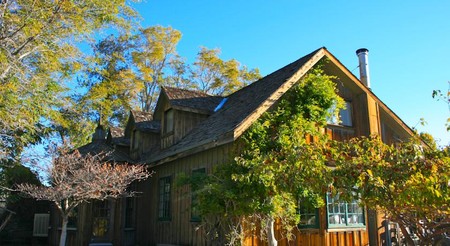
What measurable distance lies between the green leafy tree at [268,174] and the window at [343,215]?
1176 mm

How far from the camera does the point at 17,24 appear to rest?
11.6 meters

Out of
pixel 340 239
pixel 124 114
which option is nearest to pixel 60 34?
pixel 340 239

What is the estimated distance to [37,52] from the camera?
13.0 metres

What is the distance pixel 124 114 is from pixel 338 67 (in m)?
20.2

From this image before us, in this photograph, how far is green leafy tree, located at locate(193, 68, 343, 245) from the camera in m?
8.93

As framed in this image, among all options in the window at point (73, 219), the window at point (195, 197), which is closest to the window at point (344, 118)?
→ the window at point (195, 197)

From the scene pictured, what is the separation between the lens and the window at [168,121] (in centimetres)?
1400

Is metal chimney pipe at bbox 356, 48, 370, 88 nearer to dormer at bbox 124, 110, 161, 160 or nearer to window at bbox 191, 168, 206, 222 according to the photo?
window at bbox 191, 168, 206, 222

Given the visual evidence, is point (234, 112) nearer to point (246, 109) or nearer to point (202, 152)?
point (246, 109)

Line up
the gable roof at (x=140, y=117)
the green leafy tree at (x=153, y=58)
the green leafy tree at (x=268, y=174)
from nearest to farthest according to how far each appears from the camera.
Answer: the green leafy tree at (x=268, y=174), the gable roof at (x=140, y=117), the green leafy tree at (x=153, y=58)

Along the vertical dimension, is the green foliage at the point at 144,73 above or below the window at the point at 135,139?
above

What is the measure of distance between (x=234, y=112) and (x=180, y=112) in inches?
105

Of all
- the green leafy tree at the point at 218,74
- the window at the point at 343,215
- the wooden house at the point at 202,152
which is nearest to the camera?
the wooden house at the point at 202,152

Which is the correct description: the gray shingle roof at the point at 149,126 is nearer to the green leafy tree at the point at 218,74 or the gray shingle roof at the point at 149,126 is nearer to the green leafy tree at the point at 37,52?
the green leafy tree at the point at 37,52
